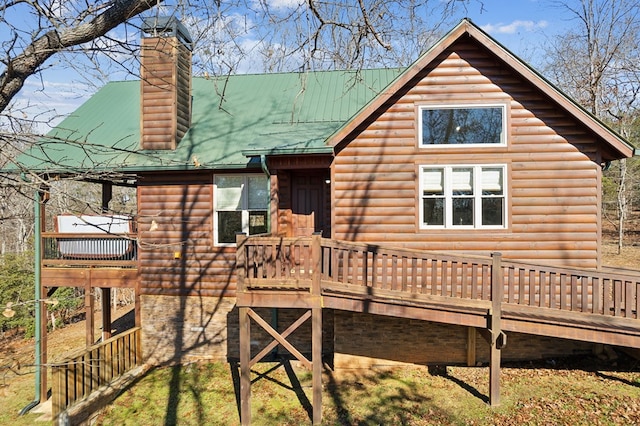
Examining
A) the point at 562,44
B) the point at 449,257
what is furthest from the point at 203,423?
the point at 562,44

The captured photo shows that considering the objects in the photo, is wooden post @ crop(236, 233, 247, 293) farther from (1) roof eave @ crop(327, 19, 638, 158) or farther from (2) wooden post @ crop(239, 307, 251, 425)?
(1) roof eave @ crop(327, 19, 638, 158)

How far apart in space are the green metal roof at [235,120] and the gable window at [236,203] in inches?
Answer: 24.5

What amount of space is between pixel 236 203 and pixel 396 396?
616 cm

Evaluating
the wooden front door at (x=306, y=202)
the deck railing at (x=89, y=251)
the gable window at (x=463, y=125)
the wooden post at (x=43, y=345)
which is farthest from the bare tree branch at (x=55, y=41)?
the wooden post at (x=43, y=345)

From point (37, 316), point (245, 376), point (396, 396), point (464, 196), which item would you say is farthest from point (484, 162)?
point (37, 316)

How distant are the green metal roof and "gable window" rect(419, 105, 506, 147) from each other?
1918 mm

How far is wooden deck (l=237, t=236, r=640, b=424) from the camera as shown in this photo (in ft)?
24.0

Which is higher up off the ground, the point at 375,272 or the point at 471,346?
the point at 375,272

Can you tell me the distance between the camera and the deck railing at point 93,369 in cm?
791

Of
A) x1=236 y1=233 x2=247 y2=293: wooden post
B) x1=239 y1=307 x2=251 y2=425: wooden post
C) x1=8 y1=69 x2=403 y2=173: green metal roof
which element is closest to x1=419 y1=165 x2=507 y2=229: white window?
x1=8 y1=69 x2=403 y2=173: green metal roof

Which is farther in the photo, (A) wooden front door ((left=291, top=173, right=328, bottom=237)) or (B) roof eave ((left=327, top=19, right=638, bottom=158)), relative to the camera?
(A) wooden front door ((left=291, top=173, right=328, bottom=237))

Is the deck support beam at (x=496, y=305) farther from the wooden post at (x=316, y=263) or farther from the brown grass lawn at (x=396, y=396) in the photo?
the wooden post at (x=316, y=263)

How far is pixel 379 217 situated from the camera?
906 centimetres

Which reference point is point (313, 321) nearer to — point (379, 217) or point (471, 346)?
point (379, 217)
